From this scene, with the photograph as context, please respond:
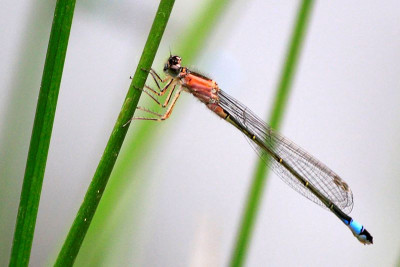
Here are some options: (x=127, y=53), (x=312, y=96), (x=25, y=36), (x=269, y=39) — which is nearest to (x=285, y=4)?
(x=269, y=39)

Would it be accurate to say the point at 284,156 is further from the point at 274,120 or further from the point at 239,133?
the point at 239,133

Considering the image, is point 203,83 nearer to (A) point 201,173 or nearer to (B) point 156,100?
(B) point 156,100

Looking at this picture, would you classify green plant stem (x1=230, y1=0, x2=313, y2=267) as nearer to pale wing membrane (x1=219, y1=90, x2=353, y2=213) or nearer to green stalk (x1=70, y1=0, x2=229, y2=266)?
green stalk (x1=70, y1=0, x2=229, y2=266)

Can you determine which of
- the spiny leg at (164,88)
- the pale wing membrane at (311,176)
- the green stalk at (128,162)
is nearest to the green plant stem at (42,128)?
the green stalk at (128,162)

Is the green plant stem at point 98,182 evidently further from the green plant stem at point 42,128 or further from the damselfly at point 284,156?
the damselfly at point 284,156

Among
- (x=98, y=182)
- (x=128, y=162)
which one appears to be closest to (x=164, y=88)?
(x=128, y=162)
